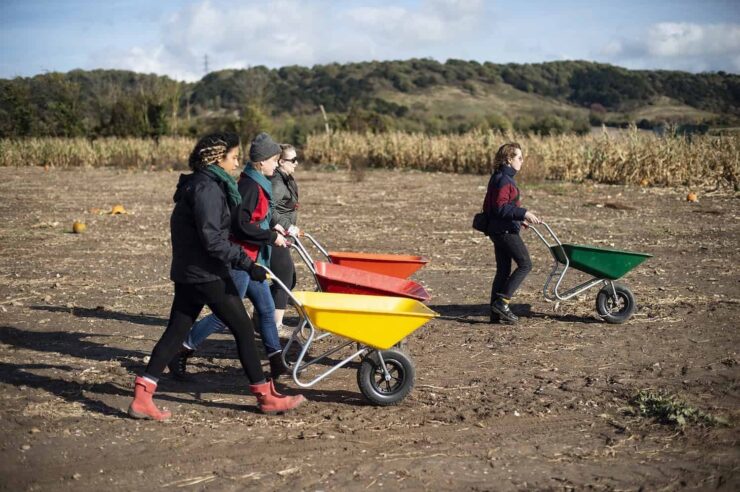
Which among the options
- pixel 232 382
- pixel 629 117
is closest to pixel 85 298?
pixel 232 382

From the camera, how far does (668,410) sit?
4.84 m

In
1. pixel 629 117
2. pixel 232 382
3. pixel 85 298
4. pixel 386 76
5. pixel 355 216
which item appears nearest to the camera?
pixel 232 382

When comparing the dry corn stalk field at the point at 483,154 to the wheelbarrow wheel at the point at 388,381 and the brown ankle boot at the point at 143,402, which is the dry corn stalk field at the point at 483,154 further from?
the brown ankle boot at the point at 143,402

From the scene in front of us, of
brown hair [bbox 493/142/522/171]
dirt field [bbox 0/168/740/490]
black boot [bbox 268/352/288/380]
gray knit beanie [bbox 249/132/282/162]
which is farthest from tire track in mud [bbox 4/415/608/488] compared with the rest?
brown hair [bbox 493/142/522/171]

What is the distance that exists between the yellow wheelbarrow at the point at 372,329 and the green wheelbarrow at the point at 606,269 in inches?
92.8

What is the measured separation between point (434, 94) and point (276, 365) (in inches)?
3315

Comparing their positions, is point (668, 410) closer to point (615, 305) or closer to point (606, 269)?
point (606, 269)

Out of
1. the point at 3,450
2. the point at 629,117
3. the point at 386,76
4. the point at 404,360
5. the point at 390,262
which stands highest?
the point at 386,76

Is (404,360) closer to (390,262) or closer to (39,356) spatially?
(390,262)

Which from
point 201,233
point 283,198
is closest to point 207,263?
point 201,233

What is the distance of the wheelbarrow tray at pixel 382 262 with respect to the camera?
247 inches

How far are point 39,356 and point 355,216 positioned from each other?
30.5 feet

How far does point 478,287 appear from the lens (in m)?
9.02

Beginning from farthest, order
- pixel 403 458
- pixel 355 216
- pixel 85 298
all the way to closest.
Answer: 1. pixel 355 216
2. pixel 85 298
3. pixel 403 458
